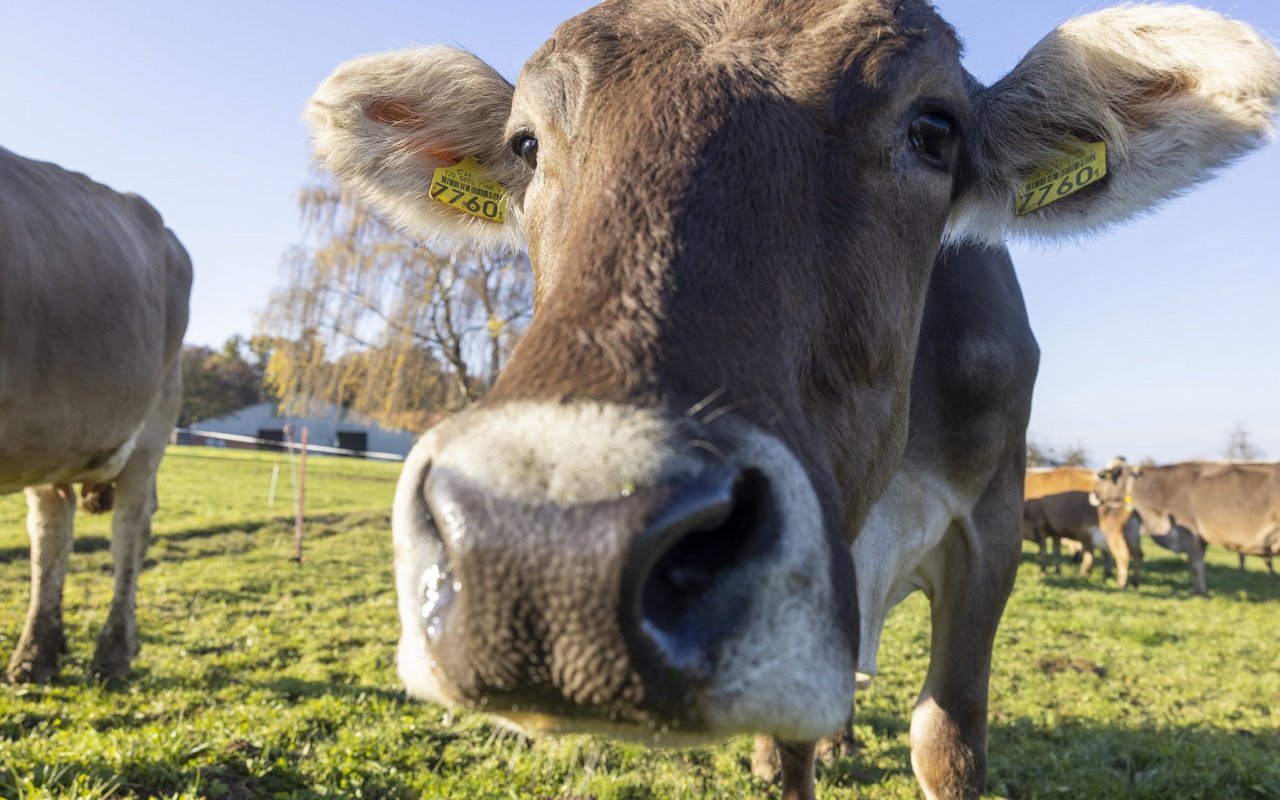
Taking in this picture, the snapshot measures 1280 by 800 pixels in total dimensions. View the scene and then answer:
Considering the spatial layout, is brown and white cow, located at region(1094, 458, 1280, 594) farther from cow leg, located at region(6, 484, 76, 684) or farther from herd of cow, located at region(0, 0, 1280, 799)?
cow leg, located at region(6, 484, 76, 684)

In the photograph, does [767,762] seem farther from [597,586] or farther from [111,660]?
[111,660]

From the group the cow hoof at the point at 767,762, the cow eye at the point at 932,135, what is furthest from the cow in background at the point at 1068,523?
the cow eye at the point at 932,135

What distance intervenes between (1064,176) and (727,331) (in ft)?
6.24

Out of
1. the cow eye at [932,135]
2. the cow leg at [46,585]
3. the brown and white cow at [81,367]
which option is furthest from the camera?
the cow leg at [46,585]

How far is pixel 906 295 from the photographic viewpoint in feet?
7.32

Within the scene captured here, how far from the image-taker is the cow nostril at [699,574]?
1083 millimetres

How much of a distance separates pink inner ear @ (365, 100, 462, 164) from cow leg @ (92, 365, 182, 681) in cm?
340

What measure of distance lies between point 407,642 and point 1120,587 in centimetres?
1659

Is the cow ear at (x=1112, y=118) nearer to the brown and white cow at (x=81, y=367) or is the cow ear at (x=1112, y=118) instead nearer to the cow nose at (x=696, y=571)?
the cow nose at (x=696, y=571)

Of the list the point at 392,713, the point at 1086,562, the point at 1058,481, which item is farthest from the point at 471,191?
the point at 1058,481

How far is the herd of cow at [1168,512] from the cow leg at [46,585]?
15.7m

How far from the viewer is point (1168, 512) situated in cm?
1702

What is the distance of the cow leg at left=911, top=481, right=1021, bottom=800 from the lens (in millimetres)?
3445

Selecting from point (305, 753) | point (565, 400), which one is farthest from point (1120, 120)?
point (305, 753)
